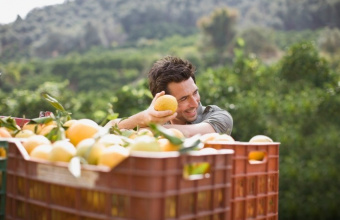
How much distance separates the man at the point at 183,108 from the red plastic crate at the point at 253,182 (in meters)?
0.53

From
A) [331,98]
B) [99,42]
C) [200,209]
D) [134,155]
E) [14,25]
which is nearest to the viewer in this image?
[134,155]

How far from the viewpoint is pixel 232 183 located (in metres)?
1.21

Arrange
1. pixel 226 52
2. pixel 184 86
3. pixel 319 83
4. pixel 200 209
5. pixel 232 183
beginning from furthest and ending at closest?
1. pixel 226 52
2. pixel 319 83
3. pixel 184 86
4. pixel 232 183
5. pixel 200 209

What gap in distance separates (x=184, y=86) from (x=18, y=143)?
122 cm

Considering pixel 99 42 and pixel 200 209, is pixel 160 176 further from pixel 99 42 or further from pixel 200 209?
pixel 99 42

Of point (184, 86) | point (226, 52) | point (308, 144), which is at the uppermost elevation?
point (226, 52)

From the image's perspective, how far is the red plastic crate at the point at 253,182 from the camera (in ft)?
4.04

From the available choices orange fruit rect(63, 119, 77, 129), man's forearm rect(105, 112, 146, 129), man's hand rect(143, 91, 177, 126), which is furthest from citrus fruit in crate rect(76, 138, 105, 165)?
man's forearm rect(105, 112, 146, 129)

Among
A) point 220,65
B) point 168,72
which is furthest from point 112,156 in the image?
point 220,65

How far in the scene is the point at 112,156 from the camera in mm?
1021

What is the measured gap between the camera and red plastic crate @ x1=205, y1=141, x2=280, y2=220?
4.04 feet

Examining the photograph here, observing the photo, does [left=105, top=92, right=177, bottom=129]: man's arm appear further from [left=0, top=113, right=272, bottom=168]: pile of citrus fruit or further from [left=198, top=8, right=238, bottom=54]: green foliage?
[left=198, top=8, right=238, bottom=54]: green foliage

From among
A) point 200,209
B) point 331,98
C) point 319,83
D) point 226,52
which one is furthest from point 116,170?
point 226,52

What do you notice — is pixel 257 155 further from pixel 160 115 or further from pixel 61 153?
pixel 61 153
